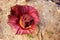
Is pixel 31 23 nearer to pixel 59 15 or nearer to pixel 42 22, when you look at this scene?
pixel 42 22

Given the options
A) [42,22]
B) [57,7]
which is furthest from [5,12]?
[57,7]
